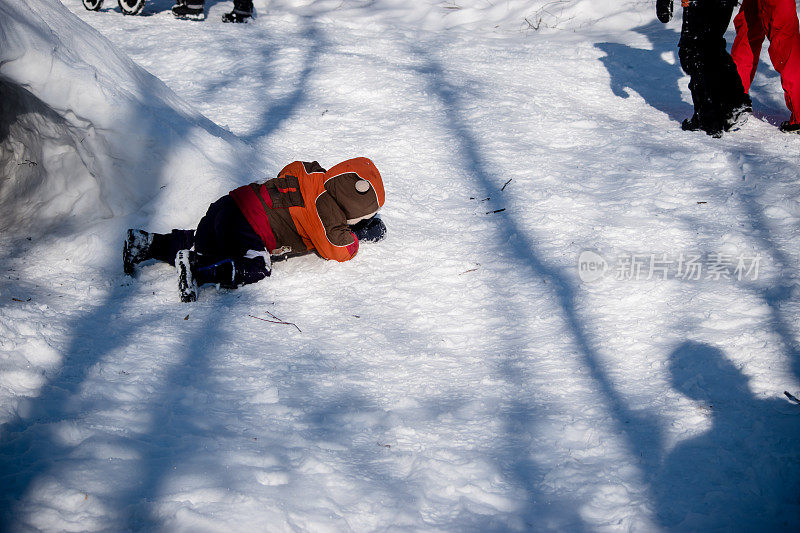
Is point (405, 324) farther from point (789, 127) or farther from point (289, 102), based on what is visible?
point (789, 127)

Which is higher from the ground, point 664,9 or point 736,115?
point 664,9

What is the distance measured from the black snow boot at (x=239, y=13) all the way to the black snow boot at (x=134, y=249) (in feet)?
17.2

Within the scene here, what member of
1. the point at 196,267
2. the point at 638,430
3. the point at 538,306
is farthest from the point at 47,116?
the point at 638,430

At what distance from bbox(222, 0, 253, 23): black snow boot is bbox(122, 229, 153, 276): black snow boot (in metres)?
5.26

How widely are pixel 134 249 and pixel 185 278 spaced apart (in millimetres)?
410

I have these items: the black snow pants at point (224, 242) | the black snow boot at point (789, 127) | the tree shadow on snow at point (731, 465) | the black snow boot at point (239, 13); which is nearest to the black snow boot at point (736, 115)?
the black snow boot at point (789, 127)

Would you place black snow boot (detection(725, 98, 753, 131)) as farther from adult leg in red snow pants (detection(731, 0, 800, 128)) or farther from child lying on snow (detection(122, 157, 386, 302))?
child lying on snow (detection(122, 157, 386, 302))

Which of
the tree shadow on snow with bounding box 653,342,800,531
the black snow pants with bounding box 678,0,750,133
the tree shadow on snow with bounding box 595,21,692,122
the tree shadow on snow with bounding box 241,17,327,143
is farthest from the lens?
the tree shadow on snow with bounding box 595,21,692,122

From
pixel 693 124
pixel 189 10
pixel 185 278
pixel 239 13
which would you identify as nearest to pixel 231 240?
pixel 185 278

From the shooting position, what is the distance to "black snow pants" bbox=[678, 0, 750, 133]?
4.56m

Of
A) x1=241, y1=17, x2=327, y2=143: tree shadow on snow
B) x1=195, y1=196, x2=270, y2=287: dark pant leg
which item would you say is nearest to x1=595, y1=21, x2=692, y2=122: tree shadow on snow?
x1=241, y1=17, x2=327, y2=143: tree shadow on snow

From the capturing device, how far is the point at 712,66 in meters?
4.59

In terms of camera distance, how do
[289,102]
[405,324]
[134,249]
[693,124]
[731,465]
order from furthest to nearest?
[289,102] < [693,124] < [134,249] < [405,324] < [731,465]

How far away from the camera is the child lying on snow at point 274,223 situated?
315 cm
